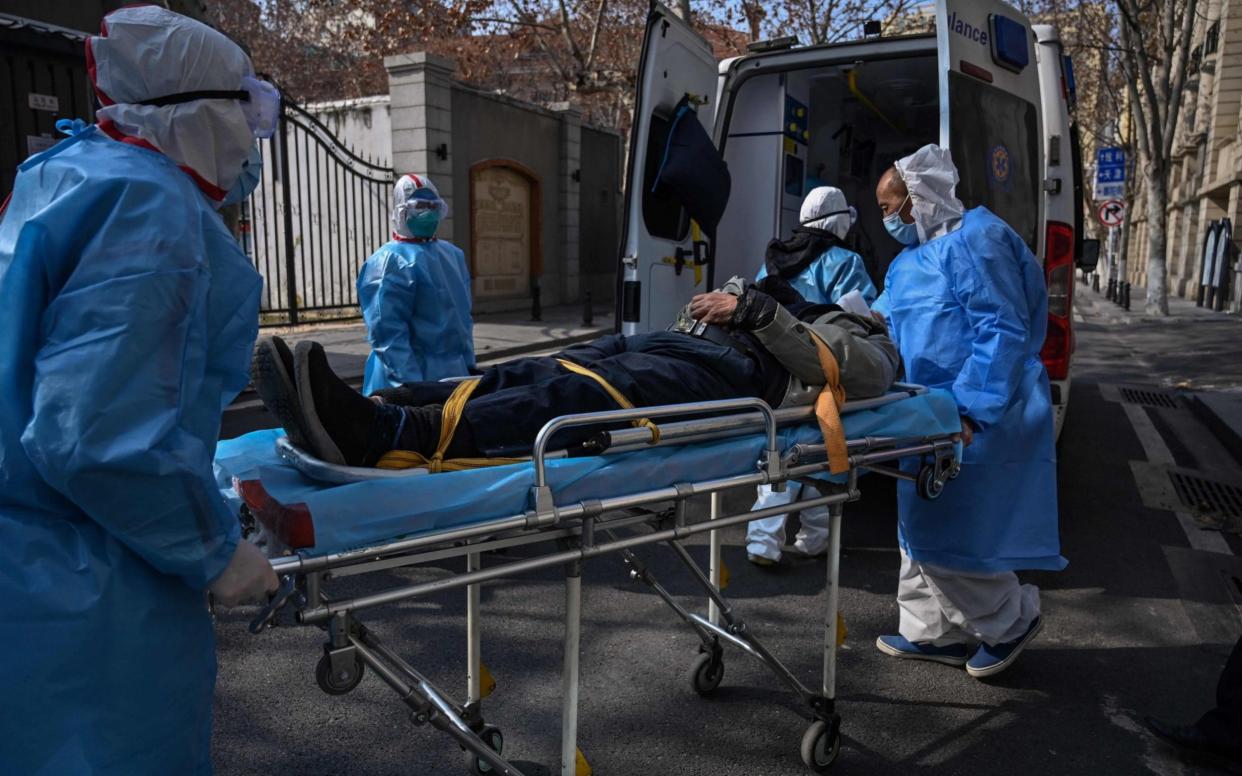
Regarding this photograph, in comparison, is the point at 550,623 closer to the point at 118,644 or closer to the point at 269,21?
the point at 118,644

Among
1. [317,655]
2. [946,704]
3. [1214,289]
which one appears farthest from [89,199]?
[1214,289]

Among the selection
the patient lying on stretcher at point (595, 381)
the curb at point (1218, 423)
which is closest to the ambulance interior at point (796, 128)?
the patient lying on stretcher at point (595, 381)

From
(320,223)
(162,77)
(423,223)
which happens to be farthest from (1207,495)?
(320,223)

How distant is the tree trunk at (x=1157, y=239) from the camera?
18727mm

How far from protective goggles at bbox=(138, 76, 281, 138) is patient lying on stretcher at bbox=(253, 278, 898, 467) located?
511 millimetres

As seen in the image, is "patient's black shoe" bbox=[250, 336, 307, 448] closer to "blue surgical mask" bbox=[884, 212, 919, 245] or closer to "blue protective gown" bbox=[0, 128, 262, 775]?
"blue protective gown" bbox=[0, 128, 262, 775]

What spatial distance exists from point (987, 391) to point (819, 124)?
4410 mm

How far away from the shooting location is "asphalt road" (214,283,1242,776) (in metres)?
2.87

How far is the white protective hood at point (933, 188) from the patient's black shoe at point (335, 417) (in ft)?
7.03

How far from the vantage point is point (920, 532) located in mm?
3400

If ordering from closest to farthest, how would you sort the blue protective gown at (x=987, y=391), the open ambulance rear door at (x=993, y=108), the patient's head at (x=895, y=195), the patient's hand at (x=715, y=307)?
the patient's hand at (x=715, y=307) < the blue protective gown at (x=987, y=391) < the patient's head at (x=895, y=195) < the open ambulance rear door at (x=993, y=108)

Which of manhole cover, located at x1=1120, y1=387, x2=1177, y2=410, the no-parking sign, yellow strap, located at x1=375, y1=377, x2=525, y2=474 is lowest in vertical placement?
manhole cover, located at x1=1120, y1=387, x2=1177, y2=410

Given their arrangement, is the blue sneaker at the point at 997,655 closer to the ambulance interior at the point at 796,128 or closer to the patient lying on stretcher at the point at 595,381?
the patient lying on stretcher at the point at 595,381

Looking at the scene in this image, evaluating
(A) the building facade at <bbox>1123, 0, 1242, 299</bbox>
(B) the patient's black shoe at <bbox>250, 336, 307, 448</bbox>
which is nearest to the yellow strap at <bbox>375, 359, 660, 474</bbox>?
(B) the patient's black shoe at <bbox>250, 336, 307, 448</bbox>
